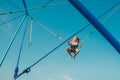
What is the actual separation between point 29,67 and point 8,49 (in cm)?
200

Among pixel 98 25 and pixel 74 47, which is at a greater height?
pixel 74 47

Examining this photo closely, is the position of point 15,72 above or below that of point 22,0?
below

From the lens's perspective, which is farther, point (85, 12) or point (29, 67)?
point (29, 67)

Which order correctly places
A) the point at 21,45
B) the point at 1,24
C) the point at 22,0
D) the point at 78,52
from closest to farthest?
the point at 22,0 < the point at 21,45 < the point at 1,24 < the point at 78,52

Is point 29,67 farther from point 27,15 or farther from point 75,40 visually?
point 75,40

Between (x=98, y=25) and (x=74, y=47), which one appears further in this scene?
(x=74, y=47)

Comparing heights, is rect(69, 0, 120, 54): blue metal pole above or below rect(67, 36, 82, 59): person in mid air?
below

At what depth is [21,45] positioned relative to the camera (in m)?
10.8

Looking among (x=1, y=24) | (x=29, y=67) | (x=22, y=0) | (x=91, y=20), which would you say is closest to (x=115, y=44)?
(x=91, y=20)

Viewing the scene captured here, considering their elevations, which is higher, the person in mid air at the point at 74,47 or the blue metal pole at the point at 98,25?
the person in mid air at the point at 74,47

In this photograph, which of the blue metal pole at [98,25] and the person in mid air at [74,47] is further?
the person in mid air at [74,47]

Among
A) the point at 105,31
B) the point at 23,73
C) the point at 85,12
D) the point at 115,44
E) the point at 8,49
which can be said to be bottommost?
the point at 115,44

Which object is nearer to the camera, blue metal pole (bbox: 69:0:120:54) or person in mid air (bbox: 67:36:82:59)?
blue metal pole (bbox: 69:0:120:54)

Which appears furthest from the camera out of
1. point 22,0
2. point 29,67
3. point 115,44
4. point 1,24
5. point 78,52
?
point 78,52
